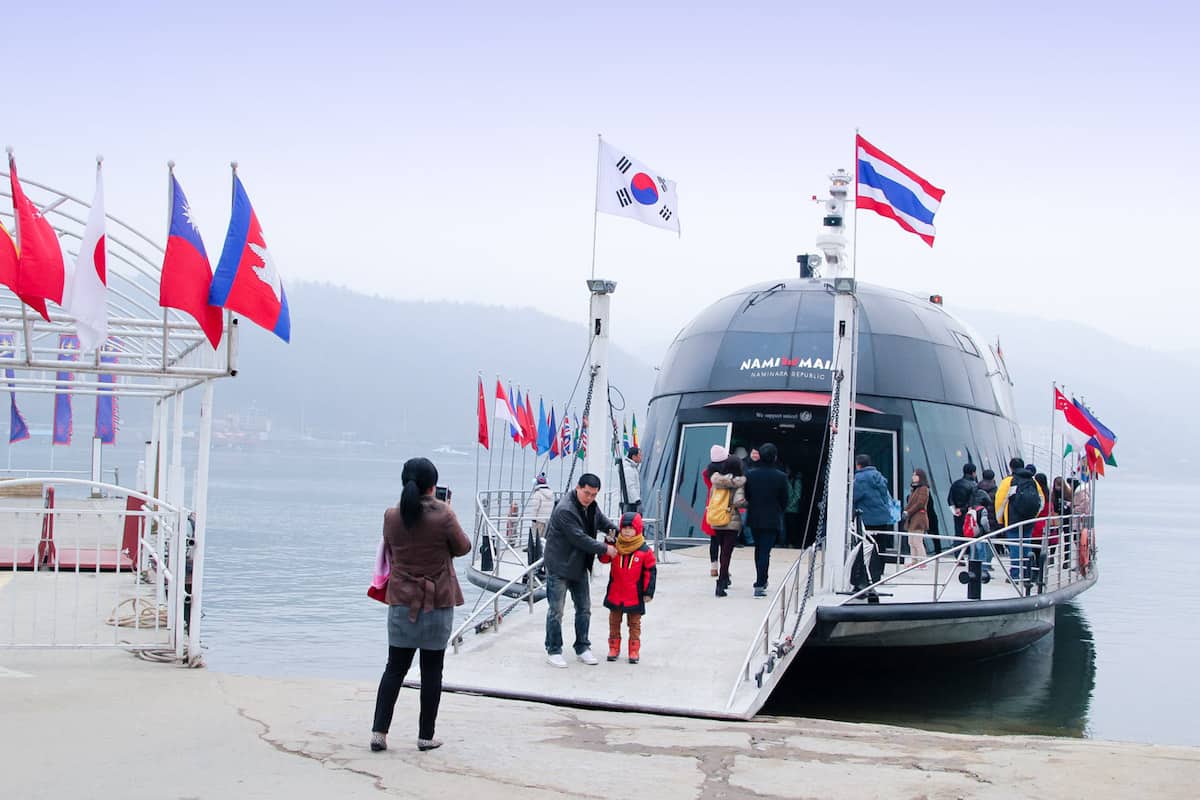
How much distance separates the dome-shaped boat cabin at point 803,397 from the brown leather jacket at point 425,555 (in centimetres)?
1061

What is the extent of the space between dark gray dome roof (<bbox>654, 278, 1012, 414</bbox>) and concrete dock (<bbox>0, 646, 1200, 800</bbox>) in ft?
31.4

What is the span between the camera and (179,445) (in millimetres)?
13055

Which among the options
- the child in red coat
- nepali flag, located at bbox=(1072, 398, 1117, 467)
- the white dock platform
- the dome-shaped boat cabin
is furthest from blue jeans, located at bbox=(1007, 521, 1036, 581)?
the child in red coat

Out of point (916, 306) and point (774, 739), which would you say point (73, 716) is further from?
point (916, 306)

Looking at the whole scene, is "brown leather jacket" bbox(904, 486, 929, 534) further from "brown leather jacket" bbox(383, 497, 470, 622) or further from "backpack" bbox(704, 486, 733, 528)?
"brown leather jacket" bbox(383, 497, 470, 622)

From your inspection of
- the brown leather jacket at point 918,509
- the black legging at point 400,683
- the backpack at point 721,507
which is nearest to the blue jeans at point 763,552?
the backpack at point 721,507

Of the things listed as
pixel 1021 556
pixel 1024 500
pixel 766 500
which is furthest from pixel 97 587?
pixel 1024 500

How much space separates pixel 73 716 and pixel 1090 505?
618 inches

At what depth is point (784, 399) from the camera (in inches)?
676

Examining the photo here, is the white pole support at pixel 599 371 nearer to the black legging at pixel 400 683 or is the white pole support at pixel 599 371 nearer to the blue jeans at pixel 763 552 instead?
the blue jeans at pixel 763 552

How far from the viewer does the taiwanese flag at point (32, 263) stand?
8820 millimetres

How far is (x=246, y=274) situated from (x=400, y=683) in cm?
385

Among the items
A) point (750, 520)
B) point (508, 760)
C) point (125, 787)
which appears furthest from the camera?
point (750, 520)

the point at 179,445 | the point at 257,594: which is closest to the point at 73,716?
the point at 179,445
